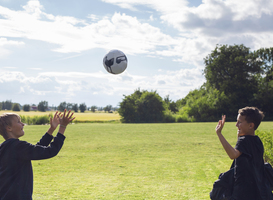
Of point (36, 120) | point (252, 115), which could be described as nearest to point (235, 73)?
point (36, 120)

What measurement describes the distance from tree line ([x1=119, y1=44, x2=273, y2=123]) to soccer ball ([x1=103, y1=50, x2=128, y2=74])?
37.5 metres

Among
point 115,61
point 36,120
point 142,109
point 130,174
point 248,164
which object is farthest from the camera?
point 142,109

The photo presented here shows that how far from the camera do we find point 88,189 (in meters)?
7.28

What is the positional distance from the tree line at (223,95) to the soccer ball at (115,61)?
37508 millimetres

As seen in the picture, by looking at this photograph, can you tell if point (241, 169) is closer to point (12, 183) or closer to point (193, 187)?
point (12, 183)

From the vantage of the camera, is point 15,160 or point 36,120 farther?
point 36,120

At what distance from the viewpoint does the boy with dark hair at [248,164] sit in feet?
9.52

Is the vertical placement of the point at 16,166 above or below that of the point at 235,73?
below

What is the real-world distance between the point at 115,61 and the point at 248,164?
7.74 m

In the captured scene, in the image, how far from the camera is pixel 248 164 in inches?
116

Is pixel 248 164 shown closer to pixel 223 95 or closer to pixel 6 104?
pixel 223 95

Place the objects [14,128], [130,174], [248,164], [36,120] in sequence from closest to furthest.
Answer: [248,164] < [14,128] < [130,174] < [36,120]

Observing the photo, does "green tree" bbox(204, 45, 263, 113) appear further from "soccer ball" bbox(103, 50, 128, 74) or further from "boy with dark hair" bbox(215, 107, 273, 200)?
"boy with dark hair" bbox(215, 107, 273, 200)

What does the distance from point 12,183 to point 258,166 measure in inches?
105
